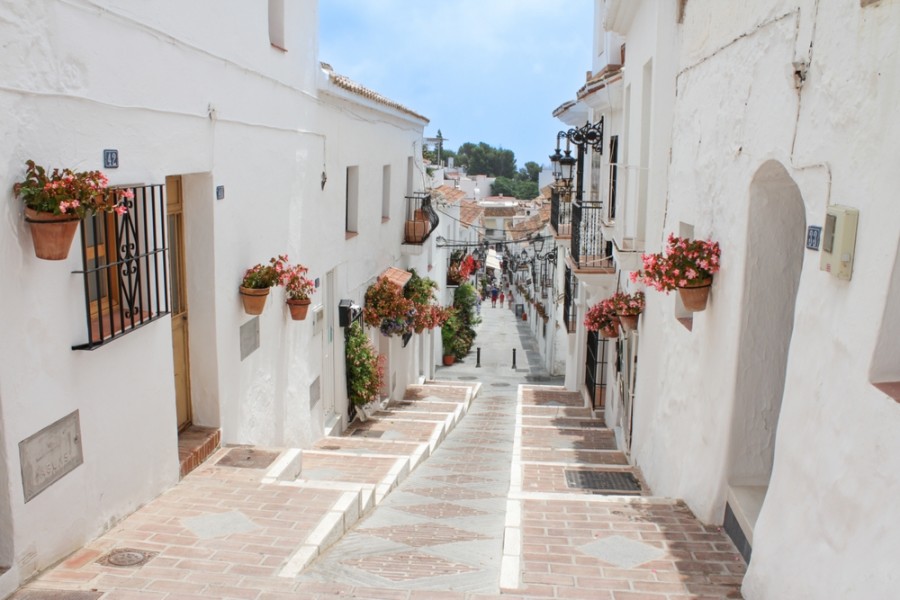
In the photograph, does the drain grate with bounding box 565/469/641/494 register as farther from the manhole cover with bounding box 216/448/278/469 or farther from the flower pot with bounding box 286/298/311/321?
the flower pot with bounding box 286/298/311/321

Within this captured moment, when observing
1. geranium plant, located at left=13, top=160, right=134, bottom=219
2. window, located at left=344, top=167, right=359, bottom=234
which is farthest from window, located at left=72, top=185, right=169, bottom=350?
window, located at left=344, top=167, right=359, bottom=234

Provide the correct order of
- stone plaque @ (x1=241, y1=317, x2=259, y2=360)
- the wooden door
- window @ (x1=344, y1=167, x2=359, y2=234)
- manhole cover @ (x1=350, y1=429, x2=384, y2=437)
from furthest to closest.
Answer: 1. window @ (x1=344, y1=167, x2=359, y2=234)
2. manhole cover @ (x1=350, y1=429, x2=384, y2=437)
3. stone plaque @ (x1=241, y1=317, x2=259, y2=360)
4. the wooden door

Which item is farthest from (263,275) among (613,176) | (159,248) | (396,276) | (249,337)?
(396,276)

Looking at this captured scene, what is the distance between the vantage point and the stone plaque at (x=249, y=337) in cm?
834

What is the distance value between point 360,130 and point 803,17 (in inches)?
374

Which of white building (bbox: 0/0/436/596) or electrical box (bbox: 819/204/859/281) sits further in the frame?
white building (bbox: 0/0/436/596)

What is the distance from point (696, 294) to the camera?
6.54 meters

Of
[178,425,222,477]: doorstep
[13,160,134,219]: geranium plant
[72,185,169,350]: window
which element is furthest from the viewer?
[178,425,222,477]: doorstep

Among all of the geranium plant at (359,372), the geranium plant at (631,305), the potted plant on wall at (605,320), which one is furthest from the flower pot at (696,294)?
the geranium plant at (359,372)

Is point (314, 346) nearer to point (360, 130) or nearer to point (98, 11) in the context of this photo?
point (360, 130)

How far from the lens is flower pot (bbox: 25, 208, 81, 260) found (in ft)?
15.2

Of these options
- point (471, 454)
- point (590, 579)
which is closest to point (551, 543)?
point (590, 579)

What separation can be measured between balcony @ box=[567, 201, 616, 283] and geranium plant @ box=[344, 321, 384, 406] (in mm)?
3777

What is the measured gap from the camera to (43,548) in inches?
192
